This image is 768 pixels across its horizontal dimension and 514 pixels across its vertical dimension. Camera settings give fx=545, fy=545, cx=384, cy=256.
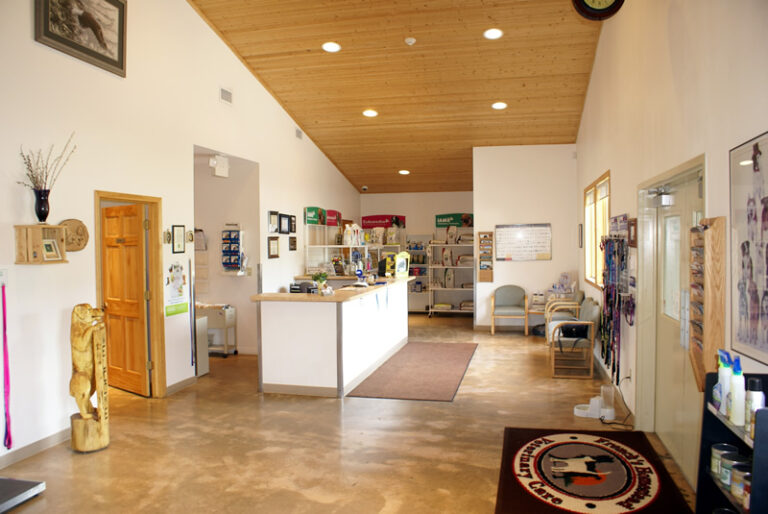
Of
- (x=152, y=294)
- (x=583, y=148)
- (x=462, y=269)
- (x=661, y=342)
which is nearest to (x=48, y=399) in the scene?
(x=152, y=294)

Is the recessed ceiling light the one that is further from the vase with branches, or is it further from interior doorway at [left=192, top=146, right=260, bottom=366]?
the vase with branches

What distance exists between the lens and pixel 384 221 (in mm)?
11766

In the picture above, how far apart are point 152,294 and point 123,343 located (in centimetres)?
75

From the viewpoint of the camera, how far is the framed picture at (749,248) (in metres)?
2.16

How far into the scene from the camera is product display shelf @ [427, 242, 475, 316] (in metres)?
10.9

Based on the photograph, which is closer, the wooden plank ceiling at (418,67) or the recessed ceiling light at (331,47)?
the wooden plank ceiling at (418,67)

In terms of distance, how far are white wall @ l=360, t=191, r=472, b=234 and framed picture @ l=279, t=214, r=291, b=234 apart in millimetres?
4164

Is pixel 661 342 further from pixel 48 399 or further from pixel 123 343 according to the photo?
pixel 123 343

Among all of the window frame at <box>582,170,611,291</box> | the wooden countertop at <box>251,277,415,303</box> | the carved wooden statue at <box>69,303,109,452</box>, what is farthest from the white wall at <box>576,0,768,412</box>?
the carved wooden statue at <box>69,303,109,452</box>

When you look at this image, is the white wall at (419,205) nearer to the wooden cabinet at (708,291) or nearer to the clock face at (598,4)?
the clock face at (598,4)

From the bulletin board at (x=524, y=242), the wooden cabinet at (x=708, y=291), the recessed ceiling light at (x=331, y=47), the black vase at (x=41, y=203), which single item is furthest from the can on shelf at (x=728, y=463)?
the bulletin board at (x=524, y=242)

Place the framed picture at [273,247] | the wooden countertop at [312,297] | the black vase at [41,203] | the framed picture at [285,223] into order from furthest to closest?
the framed picture at [285,223]
the framed picture at [273,247]
the wooden countertop at [312,297]
the black vase at [41,203]

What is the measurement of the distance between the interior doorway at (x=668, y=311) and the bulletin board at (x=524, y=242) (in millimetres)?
4742

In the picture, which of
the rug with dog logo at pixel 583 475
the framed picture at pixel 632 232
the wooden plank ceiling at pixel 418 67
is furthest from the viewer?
the wooden plank ceiling at pixel 418 67
